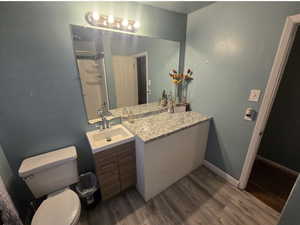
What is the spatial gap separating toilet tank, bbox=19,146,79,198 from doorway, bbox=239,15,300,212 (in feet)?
6.88

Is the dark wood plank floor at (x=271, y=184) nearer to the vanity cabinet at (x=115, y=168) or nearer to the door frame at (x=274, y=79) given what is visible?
the door frame at (x=274, y=79)

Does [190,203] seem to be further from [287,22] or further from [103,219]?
[287,22]

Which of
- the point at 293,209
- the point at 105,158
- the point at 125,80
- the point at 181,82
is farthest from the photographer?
the point at 181,82

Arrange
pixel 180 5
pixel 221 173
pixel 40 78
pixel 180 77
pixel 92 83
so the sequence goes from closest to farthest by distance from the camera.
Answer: pixel 40 78
pixel 92 83
pixel 180 5
pixel 221 173
pixel 180 77

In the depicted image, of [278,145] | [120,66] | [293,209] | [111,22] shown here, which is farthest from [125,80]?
[278,145]

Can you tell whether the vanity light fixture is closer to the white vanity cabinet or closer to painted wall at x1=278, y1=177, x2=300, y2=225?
the white vanity cabinet

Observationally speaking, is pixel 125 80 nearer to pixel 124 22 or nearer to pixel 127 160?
pixel 124 22

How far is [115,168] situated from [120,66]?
4.25ft

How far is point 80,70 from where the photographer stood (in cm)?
142

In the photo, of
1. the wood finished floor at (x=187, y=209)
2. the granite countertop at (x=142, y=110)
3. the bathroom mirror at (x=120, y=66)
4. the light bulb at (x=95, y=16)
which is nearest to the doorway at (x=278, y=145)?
the wood finished floor at (x=187, y=209)

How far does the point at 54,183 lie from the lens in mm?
1298

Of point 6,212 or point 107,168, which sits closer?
point 6,212

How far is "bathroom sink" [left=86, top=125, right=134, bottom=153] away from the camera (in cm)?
133

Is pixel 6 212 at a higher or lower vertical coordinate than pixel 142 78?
lower
